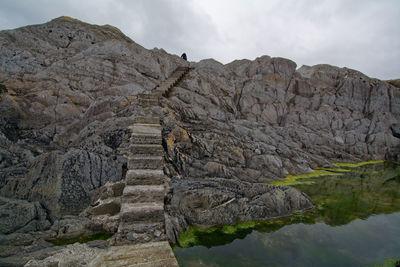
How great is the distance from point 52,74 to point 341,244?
28.8 meters

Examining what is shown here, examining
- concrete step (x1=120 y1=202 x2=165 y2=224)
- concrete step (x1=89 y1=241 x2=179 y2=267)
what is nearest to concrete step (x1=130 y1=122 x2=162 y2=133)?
concrete step (x1=120 y1=202 x2=165 y2=224)

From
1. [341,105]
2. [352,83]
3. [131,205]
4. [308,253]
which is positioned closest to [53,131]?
[131,205]

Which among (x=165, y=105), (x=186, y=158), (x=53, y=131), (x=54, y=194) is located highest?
(x=165, y=105)

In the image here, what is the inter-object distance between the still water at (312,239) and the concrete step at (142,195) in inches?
142

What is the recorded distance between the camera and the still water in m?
10.2

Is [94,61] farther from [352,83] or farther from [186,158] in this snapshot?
[352,83]

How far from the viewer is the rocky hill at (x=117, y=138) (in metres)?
10.9

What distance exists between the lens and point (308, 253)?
1099 centimetres

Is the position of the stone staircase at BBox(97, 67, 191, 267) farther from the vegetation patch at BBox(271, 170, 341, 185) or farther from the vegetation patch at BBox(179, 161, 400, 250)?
the vegetation patch at BBox(271, 170, 341, 185)

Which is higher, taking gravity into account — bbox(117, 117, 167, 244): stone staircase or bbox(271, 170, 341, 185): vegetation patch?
bbox(117, 117, 167, 244): stone staircase

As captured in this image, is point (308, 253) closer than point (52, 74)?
Yes

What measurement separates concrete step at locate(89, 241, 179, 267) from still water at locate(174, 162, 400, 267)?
3.77 m

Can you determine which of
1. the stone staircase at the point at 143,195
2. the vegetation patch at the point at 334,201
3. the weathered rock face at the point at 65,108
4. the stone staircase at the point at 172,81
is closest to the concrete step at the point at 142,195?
the stone staircase at the point at 143,195

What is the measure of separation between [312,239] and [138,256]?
452 inches
